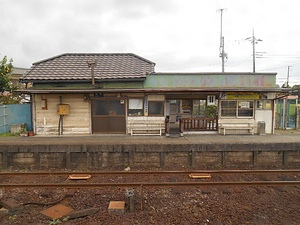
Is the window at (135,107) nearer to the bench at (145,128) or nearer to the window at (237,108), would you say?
the bench at (145,128)

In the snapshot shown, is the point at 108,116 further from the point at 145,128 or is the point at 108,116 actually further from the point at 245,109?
the point at 245,109

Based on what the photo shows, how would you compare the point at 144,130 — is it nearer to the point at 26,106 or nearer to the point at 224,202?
the point at 224,202

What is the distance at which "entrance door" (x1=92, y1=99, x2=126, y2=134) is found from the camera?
12.2 meters

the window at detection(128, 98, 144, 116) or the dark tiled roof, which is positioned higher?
the dark tiled roof

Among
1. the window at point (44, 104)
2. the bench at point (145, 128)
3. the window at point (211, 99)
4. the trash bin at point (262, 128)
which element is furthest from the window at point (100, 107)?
the trash bin at point (262, 128)

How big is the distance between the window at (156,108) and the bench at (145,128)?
65cm

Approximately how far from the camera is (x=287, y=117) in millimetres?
15055

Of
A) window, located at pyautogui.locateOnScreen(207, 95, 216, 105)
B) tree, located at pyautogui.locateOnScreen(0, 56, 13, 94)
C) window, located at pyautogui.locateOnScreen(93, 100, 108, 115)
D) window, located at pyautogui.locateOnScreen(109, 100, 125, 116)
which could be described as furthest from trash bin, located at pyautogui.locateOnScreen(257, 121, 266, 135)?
tree, located at pyautogui.locateOnScreen(0, 56, 13, 94)

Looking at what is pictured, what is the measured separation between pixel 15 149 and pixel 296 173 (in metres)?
11.5

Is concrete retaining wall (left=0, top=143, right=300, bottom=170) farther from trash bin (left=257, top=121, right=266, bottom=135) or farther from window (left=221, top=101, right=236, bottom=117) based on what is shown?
window (left=221, top=101, right=236, bottom=117)

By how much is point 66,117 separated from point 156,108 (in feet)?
17.7

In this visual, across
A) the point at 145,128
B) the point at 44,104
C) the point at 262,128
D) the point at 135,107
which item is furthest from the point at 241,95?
the point at 44,104

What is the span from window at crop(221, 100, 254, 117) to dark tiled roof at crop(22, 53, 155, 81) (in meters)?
5.17

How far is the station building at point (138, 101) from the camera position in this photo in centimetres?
1200
